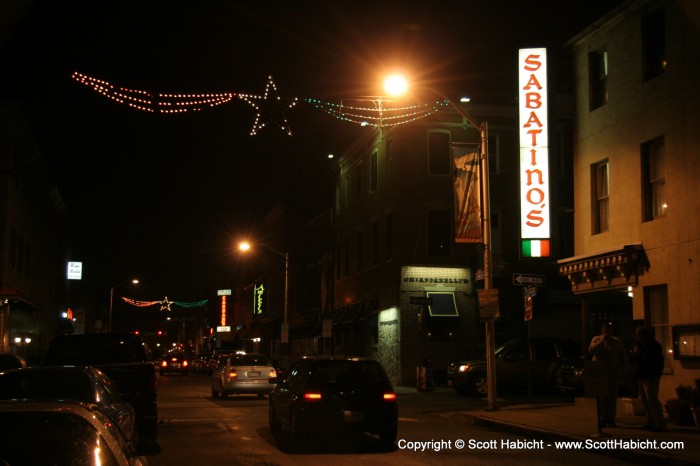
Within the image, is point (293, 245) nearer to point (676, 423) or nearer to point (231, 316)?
point (231, 316)

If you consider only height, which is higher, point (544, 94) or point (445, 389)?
point (544, 94)

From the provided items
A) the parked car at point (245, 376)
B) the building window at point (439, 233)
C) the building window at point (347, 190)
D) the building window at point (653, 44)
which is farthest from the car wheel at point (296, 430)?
the building window at point (347, 190)

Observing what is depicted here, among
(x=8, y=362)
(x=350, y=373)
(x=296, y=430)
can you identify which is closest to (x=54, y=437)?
(x=296, y=430)

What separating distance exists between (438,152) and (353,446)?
74.9ft

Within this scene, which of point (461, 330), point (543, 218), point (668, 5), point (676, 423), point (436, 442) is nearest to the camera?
point (436, 442)

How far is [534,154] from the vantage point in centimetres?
2139

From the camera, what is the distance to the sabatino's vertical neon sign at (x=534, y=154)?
2116 cm

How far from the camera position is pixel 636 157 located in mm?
18469

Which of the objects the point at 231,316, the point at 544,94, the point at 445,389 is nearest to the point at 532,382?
the point at 445,389

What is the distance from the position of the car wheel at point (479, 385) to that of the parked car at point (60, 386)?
61.3ft

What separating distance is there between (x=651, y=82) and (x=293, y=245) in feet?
139

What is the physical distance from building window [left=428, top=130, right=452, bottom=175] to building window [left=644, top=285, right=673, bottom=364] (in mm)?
17908

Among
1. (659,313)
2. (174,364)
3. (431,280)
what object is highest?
(431,280)

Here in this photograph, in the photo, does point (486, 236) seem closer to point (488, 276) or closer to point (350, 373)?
point (488, 276)
